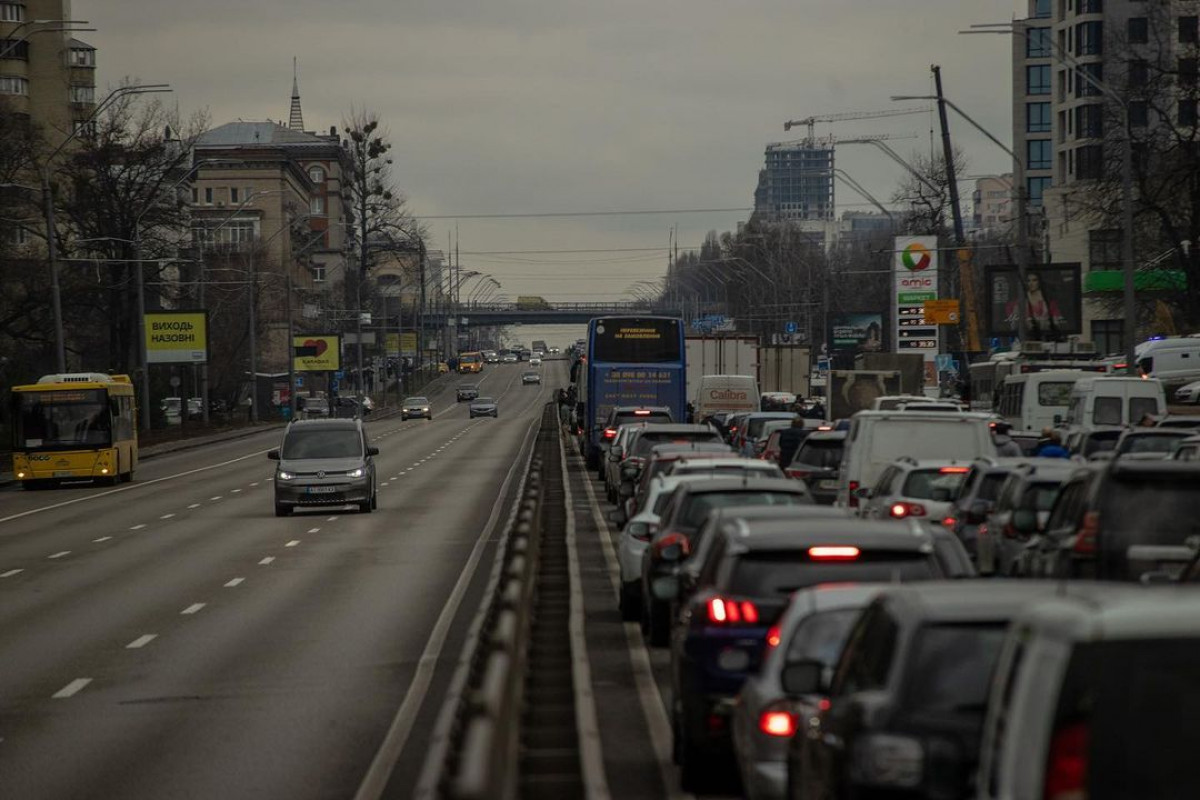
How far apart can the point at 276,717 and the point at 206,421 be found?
8625cm

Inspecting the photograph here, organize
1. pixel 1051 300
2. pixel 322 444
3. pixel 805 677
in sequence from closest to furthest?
pixel 805 677 → pixel 322 444 → pixel 1051 300

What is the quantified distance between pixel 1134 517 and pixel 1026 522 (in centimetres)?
259

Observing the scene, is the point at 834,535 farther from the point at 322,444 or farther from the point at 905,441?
the point at 322,444

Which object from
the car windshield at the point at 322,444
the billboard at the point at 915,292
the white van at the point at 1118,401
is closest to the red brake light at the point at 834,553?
the white van at the point at 1118,401

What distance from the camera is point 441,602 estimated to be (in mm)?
23703

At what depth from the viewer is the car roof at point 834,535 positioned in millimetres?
11023

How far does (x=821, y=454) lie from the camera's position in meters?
31.4

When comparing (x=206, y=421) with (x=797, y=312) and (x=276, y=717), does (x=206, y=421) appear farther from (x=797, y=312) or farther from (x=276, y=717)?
(x=276, y=717)

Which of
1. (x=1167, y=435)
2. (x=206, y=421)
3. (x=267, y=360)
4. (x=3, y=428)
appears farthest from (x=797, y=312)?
(x=1167, y=435)

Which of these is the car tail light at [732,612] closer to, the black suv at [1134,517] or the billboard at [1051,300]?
the black suv at [1134,517]

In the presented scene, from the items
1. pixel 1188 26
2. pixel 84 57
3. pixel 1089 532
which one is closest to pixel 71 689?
pixel 1089 532

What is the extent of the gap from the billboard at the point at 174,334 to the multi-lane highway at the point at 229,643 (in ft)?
140

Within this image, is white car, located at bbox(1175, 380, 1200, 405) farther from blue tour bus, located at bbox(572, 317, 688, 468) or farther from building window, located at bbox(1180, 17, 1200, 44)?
building window, located at bbox(1180, 17, 1200, 44)

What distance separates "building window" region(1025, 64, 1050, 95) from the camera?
14988 cm
